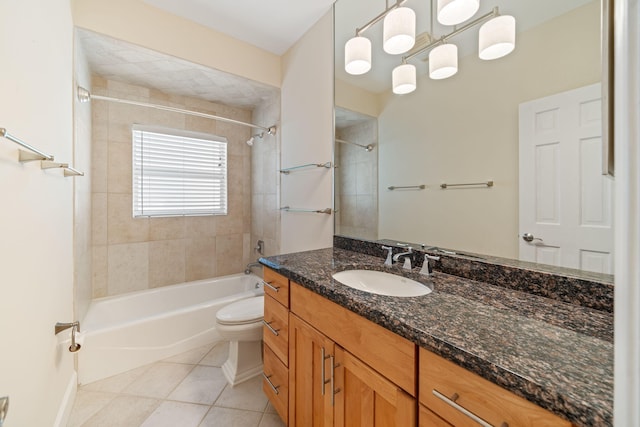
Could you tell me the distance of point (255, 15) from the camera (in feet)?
6.17

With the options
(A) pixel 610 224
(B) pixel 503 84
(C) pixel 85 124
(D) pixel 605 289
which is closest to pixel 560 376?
(D) pixel 605 289

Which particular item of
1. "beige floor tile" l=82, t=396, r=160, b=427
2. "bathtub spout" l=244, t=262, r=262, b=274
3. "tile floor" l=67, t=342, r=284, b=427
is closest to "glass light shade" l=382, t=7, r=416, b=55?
"tile floor" l=67, t=342, r=284, b=427

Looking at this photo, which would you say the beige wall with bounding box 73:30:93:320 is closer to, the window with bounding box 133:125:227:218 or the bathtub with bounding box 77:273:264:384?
the bathtub with bounding box 77:273:264:384

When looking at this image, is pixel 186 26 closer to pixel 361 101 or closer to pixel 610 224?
pixel 361 101

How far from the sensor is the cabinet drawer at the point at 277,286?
4.03ft

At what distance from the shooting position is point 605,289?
2.53 ft

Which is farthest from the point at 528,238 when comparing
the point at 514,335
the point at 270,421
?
the point at 270,421

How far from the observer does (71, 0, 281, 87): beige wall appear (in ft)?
5.41

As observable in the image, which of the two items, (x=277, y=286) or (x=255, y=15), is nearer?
(x=277, y=286)

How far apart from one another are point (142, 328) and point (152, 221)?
3.43ft

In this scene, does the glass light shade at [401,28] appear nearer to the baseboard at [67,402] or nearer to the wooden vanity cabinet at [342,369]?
the wooden vanity cabinet at [342,369]

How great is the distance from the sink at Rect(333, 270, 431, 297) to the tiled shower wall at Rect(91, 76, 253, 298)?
2029 millimetres

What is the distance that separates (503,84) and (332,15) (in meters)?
1.35

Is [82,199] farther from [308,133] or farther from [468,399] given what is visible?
[468,399]
